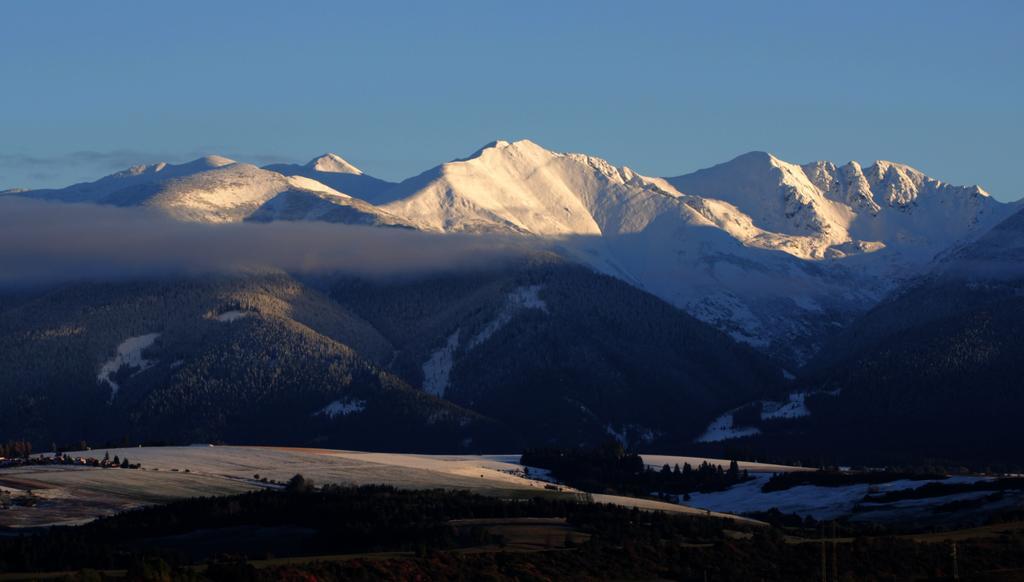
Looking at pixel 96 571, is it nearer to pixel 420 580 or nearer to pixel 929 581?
pixel 420 580

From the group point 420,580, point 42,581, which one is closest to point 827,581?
point 420,580

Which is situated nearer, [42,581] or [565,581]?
[42,581]

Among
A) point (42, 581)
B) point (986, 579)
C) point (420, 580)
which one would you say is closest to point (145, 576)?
point (42, 581)

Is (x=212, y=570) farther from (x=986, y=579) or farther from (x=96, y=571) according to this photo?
(x=986, y=579)

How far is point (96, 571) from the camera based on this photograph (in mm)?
192375

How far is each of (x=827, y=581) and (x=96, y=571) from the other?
62.1 metres

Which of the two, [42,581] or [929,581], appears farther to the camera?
[929,581]

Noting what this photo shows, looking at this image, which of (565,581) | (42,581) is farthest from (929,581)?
(42,581)

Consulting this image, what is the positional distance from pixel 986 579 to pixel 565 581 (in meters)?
35.9

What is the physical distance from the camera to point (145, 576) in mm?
183500

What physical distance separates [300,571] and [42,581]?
71.5 ft

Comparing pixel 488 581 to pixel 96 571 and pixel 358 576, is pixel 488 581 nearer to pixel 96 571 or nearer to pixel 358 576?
pixel 358 576

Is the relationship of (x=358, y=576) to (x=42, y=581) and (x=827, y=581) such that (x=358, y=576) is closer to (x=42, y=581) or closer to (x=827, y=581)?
(x=42, y=581)

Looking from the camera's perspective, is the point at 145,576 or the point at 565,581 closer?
the point at 145,576
